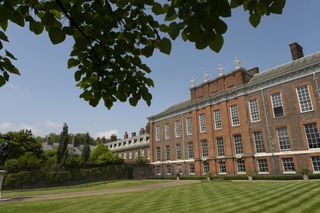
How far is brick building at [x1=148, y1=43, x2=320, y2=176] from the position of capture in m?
26.6

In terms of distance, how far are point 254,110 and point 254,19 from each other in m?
31.7

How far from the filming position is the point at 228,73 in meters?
35.9

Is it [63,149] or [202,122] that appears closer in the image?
[202,122]

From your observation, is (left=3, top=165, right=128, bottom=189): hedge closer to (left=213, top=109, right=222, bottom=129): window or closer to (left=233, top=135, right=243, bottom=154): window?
(left=213, top=109, right=222, bottom=129): window

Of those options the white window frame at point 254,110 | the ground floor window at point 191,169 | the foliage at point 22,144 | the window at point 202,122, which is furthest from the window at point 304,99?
the foliage at point 22,144

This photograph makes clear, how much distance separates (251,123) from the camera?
31.5 m

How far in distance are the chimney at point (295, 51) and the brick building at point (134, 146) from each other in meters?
33.9

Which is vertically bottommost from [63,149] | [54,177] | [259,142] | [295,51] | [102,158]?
[54,177]

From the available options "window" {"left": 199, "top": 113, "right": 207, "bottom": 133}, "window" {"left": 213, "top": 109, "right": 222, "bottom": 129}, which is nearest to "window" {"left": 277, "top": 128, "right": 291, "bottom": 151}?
"window" {"left": 213, "top": 109, "right": 222, "bottom": 129}

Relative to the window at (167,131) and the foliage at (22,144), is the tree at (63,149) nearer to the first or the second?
the foliage at (22,144)

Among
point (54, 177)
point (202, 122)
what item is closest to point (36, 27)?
point (202, 122)

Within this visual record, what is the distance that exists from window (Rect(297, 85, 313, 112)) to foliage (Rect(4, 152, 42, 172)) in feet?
126

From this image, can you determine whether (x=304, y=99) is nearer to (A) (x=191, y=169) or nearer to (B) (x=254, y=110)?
(B) (x=254, y=110)

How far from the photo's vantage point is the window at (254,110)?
102 feet
